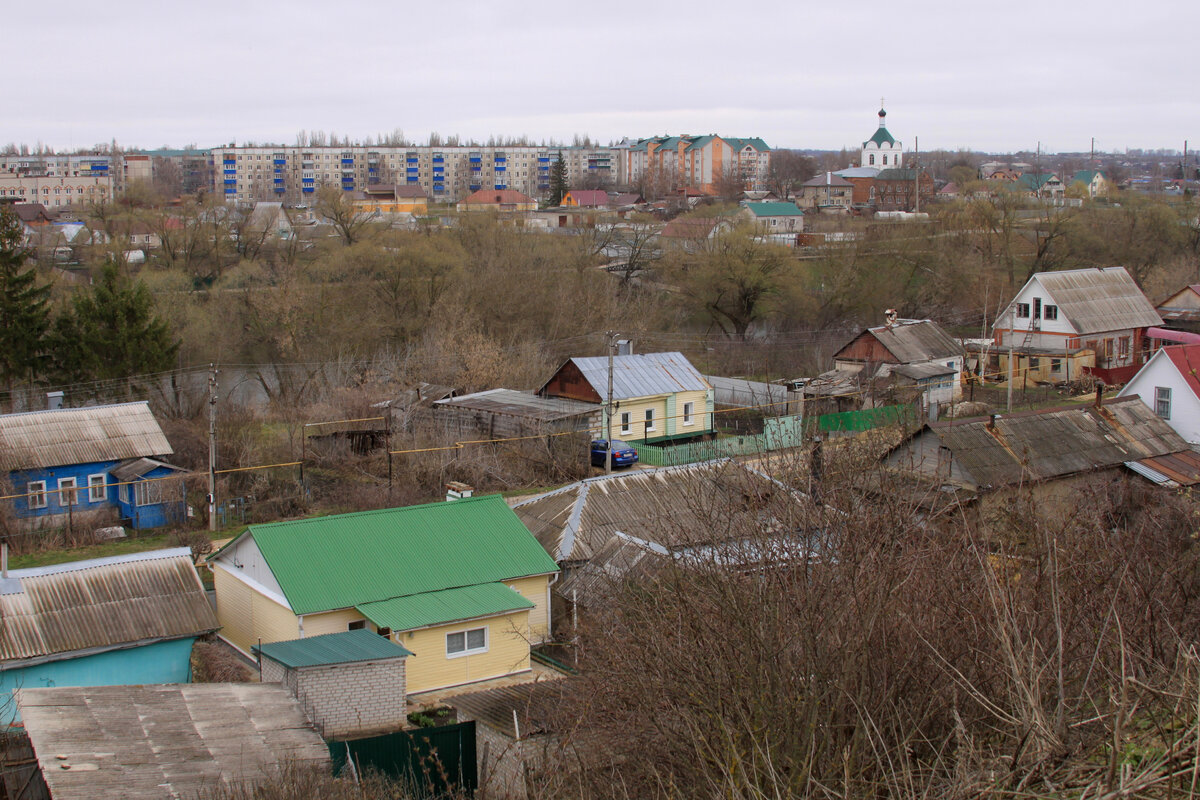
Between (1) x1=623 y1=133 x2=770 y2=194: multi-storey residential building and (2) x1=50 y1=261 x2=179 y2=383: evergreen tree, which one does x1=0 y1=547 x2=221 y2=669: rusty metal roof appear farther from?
(1) x1=623 y1=133 x2=770 y2=194: multi-storey residential building

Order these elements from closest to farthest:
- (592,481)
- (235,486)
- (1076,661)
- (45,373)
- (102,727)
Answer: (1076,661)
(102,727)
(592,481)
(235,486)
(45,373)

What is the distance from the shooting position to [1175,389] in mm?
21766

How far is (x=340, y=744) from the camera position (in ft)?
30.3

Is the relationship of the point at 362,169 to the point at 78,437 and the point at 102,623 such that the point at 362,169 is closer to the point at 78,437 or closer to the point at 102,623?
the point at 78,437

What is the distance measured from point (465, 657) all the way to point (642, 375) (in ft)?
46.0

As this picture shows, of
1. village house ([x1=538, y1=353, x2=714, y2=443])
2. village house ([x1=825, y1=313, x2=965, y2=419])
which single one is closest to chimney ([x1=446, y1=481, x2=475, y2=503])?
village house ([x1=538, y1=353, x2=714, y2=443])

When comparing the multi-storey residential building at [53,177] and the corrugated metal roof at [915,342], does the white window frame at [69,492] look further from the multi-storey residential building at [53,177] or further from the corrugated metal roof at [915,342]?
the multi-storey residential building at [53,177]

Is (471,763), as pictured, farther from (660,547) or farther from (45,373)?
(45,373)

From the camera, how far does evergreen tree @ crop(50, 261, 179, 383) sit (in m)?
27.4

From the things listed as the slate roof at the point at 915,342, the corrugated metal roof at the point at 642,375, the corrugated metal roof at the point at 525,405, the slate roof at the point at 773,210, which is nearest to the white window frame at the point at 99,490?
the corrugated metal roof at the point at 525,405

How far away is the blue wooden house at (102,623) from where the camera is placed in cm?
1184

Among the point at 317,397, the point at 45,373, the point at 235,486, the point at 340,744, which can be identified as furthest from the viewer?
the point at 317,397

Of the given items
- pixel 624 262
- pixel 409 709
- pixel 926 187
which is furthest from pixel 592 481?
pixel 926 187

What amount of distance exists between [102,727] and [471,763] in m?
3.15
